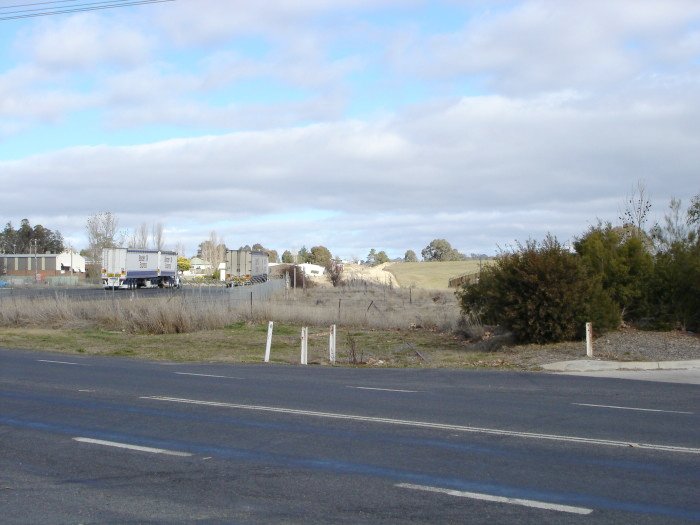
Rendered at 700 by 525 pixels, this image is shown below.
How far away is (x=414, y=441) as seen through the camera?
10039 mm

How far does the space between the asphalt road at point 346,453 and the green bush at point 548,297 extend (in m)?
7.13

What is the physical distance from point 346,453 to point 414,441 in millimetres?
1105

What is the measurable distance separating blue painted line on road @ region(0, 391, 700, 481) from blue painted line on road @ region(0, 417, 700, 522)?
1.24 metres

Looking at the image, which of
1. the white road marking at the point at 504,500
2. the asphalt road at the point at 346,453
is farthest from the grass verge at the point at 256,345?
the white road marking at the point at 504,500

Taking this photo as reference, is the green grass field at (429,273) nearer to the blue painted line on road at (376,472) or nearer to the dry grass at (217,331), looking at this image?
the dry grass at (217,331)

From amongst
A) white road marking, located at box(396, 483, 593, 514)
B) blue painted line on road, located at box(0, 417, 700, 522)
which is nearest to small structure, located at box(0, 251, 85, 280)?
blue painted line on road, located at box(0, 417, 700, 522)

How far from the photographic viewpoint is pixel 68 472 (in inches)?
332

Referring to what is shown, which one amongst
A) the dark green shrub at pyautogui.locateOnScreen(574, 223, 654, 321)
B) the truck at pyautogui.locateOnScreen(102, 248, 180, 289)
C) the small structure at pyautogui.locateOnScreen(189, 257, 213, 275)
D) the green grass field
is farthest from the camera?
the small structure at pyautogui.locateOnScreen(189, 257, 213, 275)

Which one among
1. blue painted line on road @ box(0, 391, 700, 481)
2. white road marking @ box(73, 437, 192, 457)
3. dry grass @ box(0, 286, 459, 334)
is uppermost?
dry grass @ box(0, 286, 459, 334)

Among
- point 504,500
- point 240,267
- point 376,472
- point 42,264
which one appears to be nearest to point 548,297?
point 376,472

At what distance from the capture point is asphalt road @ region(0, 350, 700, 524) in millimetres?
7086

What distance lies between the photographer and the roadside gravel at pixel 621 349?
21.1 m

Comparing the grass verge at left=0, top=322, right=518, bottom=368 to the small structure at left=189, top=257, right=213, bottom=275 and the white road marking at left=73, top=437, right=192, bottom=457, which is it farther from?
the small structure at left=189, top=257, right=213, bottom=275

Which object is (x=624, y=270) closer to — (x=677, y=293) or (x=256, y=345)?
(x=677, y=293)
